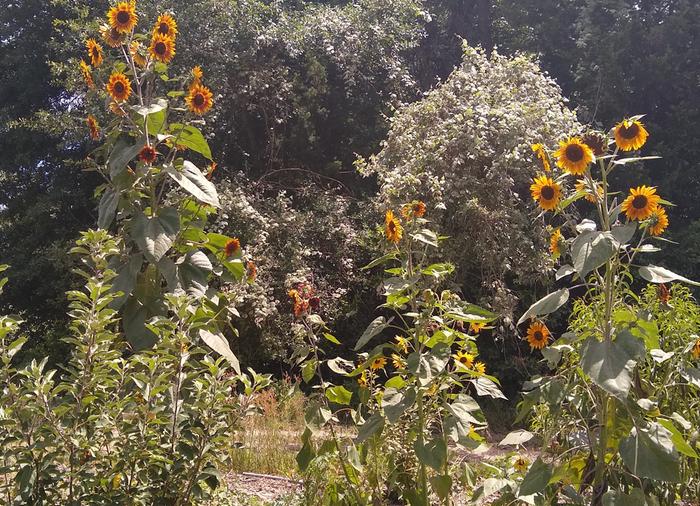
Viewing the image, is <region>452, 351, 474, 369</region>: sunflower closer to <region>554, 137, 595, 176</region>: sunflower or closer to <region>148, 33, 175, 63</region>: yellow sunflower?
<region>554, 137, 595, 176</region>: sunflower

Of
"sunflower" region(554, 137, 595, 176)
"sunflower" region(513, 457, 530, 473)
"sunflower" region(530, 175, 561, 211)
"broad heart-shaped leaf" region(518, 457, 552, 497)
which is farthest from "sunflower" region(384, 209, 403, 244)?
"sunflower" region(513, 457, 530, 473)

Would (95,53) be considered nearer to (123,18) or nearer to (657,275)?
(123,18)

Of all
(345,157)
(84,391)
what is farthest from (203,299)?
(345,157)

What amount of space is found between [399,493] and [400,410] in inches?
43.1

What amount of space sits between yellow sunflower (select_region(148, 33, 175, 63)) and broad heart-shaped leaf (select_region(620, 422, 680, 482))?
2.27 metres

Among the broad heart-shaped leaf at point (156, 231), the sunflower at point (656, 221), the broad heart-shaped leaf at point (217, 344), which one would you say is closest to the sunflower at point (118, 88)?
the broad heart-shaped leaf at point (156, 231)

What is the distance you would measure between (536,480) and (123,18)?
2.42 metres

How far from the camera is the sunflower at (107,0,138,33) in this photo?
297 centimetres

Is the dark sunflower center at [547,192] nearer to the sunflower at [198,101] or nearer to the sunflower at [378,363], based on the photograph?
the sunflower at [378,363]

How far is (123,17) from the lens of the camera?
299 cm

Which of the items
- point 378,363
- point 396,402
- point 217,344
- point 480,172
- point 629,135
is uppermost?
point 629,135

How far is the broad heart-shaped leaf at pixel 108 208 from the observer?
267cm

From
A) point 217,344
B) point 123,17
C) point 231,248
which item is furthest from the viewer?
point 123,17

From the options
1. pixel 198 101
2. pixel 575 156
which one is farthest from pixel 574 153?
pixel 198 101
